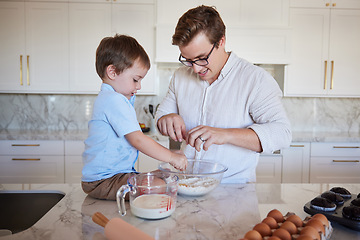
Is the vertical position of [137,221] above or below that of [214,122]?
below

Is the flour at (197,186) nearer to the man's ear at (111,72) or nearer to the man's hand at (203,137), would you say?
the man's hand at (203,137)

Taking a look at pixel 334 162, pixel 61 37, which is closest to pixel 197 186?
pixel 334 162

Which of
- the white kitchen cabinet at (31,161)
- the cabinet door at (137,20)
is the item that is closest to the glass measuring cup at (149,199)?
the white kitchen cabinet at (31,161)

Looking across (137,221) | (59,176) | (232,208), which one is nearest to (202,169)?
(232,208)

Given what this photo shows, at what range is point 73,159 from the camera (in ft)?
9.65

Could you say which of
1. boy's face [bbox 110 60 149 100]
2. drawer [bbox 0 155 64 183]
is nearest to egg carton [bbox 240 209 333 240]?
boy's face [bbox 110 60 149 100]

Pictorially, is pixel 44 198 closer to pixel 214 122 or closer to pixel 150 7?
Result: pixel 214 122

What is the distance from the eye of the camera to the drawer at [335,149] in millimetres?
3023

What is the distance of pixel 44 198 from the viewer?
48.6 inches

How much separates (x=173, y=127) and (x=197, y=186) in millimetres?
371

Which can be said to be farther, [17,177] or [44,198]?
[17,177]

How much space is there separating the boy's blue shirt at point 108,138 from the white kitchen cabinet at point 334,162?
2463 millimetres

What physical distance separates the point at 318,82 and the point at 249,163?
7.04ft

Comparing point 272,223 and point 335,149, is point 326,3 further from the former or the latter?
point 272,223
